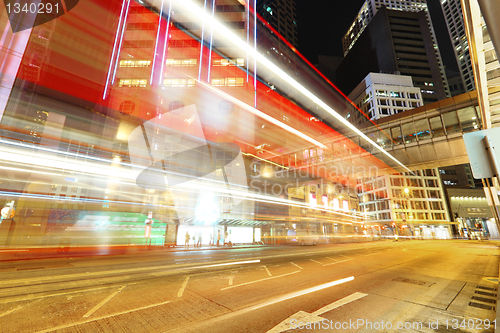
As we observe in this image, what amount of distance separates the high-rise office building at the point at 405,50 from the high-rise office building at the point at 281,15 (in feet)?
135

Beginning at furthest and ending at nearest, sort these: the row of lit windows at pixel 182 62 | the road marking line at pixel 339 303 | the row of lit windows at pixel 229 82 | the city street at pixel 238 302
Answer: the row of lit windows at pixel 229 82 → the row of lit windows at pixel 182 62 → the road marking line at pixel 339 303 → the city street at pixel 238 302

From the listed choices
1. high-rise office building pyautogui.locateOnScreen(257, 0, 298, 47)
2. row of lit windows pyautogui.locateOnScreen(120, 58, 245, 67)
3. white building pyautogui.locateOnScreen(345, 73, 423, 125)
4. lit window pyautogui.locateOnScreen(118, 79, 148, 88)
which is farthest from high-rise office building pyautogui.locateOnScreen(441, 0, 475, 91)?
lit window pyautogui.locateOnScreen(118, 79, 148, 88)

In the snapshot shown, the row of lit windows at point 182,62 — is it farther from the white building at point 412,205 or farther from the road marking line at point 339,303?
the white building at point 412,205

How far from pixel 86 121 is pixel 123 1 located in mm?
10752

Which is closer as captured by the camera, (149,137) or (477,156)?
(477,156)

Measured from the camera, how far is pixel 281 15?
97875mm

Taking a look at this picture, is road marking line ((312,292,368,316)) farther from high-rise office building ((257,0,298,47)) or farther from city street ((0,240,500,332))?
high-rise office building ((257,0,298,47))

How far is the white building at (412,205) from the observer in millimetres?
71688

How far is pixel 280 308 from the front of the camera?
4875 mm

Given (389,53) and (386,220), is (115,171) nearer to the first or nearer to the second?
(386,220)

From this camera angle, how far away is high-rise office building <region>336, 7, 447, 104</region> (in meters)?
94.1

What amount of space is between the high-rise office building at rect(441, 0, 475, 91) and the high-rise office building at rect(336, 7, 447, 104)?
5127cm

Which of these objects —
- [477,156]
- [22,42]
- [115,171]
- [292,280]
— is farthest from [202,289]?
[22,42]

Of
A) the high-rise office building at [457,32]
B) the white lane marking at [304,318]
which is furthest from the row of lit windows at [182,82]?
the high-rise office building at [457,32]
